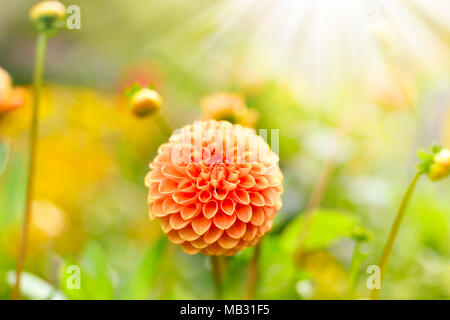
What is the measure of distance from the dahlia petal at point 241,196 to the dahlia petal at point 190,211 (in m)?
0.03

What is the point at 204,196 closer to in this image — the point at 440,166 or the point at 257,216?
the point at 257,216

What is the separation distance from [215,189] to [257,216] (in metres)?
0.04

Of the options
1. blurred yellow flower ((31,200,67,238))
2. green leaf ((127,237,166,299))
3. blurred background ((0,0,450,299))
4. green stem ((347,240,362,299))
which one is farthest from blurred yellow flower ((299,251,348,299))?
blurred yellow flower ((31,200,67,238))

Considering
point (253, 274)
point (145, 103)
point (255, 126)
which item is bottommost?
point (253, 274)

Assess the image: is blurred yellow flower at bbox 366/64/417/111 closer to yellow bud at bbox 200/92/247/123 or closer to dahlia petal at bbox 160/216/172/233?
yellow bud at bbox 200/92/247/123

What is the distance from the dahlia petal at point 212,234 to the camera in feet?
1.27

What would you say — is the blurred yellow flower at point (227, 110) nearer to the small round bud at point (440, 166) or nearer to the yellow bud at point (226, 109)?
the yellow bud at point (226, 109)

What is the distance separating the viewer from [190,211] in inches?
15.6

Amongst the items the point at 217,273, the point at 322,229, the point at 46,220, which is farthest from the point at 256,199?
the point at 46,220

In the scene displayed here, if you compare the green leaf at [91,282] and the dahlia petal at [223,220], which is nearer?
the dahlia petal at [223,220]

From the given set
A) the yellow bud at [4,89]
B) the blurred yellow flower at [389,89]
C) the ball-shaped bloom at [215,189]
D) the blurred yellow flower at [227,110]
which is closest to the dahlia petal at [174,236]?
the ball-shaped bloom at [215,189]

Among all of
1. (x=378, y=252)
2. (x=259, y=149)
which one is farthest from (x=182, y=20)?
(x=259, y=149)
